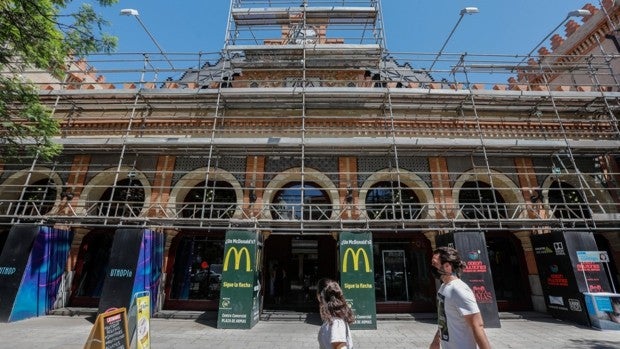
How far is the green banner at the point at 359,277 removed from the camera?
30.5ft

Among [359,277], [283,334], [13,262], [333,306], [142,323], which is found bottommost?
[283,334]

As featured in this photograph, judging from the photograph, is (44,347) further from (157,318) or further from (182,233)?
(182,233)

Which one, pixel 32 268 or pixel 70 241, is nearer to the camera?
pixel 32 268

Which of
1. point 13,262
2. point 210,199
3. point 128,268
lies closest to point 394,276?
point 210,199

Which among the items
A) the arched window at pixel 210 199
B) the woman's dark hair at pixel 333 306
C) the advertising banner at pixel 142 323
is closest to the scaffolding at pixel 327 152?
the arched window at pixel 210 199

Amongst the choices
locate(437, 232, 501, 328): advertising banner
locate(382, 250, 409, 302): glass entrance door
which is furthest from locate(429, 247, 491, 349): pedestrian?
locate(382, 250, 409, 302): glass entrance door

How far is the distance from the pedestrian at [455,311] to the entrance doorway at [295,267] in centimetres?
896

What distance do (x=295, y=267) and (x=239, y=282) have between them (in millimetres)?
3555

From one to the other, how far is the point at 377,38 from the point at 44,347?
14891 mm

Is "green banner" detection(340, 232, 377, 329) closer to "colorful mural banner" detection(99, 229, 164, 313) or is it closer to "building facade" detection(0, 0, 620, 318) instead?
"building facade" detection(0, 0, 620, 318)

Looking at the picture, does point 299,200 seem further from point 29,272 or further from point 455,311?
point 455,311

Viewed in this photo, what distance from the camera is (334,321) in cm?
313

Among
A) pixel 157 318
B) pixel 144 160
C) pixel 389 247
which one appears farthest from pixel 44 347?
pixel 389 247

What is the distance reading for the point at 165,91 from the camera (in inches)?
487
